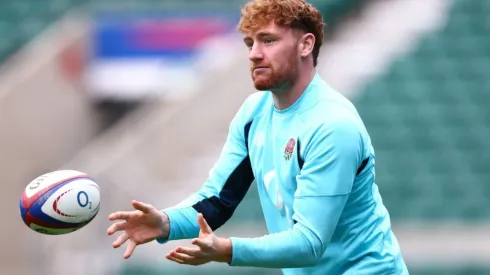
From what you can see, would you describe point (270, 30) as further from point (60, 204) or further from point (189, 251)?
point (60, 204)

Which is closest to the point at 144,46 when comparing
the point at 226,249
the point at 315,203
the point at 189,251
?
the point at 315,203

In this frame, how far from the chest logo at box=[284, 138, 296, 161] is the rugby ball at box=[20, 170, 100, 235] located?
963 mm

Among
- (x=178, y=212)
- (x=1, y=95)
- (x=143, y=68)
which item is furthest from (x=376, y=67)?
(x=178, y=212)

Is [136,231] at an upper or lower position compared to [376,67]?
lower

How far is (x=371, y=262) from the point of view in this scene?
4.66 meters

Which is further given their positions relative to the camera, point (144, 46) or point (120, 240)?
point (144, 46)

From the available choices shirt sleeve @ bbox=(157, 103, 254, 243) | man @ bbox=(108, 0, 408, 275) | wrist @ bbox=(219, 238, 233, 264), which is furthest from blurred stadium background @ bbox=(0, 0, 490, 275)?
wrist @ bbox=(219, 238, 233, 264)

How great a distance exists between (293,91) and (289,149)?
0.27 metres

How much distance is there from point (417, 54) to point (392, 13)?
757 mm

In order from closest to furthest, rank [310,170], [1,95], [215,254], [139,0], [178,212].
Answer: [215,254]
[310,170]
[178,212]
[1,95]
[139,0]

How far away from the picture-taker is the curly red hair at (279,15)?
15.1ft

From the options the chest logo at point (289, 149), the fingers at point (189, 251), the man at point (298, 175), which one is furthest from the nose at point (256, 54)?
the fingers at point (189, 251)

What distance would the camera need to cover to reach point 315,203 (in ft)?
14.4

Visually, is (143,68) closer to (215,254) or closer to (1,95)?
(1,95)
